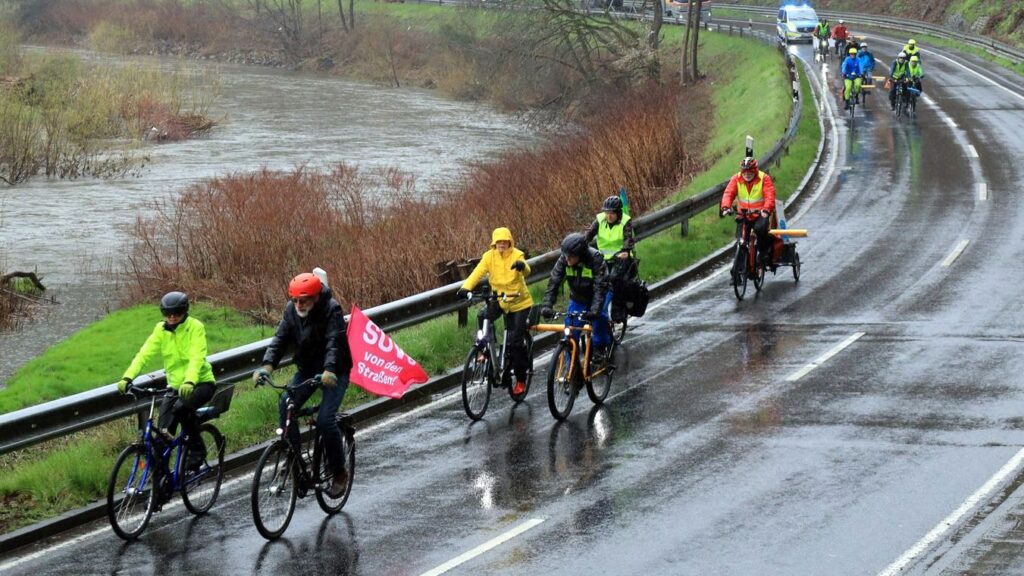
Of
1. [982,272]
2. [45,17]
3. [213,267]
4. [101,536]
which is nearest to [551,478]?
[101,536]

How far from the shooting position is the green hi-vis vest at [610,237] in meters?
15.4

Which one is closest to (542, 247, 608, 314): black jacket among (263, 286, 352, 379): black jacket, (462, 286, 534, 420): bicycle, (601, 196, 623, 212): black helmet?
(462, 286, 534, 420): bicycle

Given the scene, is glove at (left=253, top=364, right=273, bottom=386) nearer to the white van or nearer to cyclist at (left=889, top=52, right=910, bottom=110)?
cyclist at (left=889, top=52, right=910, bottom=110)

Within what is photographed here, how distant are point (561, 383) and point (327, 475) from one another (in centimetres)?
330

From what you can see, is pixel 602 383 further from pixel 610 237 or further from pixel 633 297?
pixel 610 237

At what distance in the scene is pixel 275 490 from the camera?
970 centimetres

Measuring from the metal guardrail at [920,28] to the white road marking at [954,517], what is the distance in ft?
149

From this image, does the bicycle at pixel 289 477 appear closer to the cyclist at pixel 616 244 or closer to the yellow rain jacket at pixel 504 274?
the yellow rain jacket at pixel 504 274

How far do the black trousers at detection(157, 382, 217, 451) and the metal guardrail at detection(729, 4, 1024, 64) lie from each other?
4845 cm

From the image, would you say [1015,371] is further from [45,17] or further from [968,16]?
[45,17]

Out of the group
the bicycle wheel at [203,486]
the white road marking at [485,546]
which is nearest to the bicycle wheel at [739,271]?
the white road marking at [485,546]

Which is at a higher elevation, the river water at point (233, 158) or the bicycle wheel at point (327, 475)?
the bicycle wheel at point (327, 475)

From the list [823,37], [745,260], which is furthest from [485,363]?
[823,37]

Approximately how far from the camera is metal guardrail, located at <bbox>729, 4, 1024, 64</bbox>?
55719 millimetres
